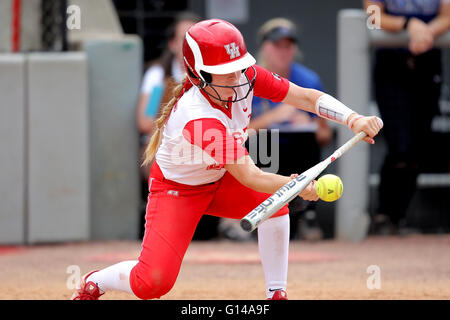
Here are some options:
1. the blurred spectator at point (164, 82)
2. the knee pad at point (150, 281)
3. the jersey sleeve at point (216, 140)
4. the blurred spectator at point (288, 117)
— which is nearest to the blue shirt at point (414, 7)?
the blurred spectator at point (288, 117)

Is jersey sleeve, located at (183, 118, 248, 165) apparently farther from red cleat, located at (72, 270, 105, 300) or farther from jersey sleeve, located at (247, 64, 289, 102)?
red cleat, located at (72, 270, 105, 300)

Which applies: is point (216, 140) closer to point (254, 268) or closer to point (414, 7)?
point (254, 268)

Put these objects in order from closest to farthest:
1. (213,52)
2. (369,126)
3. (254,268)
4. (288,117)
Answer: (213,52) < (369,126) < (254,268) < (288,117)

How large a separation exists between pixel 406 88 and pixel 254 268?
197 cm

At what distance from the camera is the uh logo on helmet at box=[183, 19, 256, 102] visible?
4195mm

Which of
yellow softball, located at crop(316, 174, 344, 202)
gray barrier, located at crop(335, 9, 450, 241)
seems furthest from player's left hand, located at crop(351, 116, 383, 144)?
gray barrier, located at crop(335, 9, 450, 241)

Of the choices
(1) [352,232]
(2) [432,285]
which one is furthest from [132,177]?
(2) [432,285]

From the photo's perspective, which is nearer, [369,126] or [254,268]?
[369,126]

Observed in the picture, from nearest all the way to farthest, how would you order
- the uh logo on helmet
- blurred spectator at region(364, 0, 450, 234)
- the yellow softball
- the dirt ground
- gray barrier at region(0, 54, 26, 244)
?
the yellow softball
the uh logo on helmet
the dirt ground
blurred spectator at region(364, 0, 450, 234)
gray barrier at region(0, 54, 26, 244)

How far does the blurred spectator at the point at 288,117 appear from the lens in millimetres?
7234

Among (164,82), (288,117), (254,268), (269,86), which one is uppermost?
(269,86)

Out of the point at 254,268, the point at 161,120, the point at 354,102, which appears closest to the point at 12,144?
the point at 254,268

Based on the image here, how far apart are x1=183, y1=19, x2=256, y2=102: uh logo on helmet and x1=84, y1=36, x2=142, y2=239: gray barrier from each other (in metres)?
3.58

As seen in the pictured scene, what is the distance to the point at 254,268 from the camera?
21.2ft
